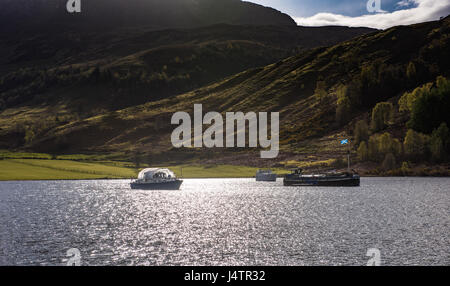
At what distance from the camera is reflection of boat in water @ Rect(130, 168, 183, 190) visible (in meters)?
167

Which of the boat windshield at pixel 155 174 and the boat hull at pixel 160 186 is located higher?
the boat windshield at pixel 155 174

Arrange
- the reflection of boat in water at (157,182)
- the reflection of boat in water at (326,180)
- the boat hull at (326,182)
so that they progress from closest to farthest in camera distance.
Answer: the reflection of boat in water at (157,182) → the boat hull at (326,182) → the reflection of boat in water at (326,180)

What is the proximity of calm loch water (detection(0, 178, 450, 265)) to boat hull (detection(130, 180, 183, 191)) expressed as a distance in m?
47.0

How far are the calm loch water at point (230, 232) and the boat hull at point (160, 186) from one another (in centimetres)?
4703

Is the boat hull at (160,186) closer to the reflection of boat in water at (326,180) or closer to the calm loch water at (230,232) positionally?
the reflection of boat in water at (326,180)

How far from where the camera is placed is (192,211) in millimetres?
98875

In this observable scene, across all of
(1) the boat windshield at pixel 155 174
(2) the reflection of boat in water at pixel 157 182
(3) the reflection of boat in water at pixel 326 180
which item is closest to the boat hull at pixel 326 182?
(3) the reflection of boat in water at pixel 326 180

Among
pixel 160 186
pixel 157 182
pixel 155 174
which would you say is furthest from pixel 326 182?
pixel 155 174

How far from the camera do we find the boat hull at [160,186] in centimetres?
16688

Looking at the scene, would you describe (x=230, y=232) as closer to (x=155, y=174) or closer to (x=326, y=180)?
(x=155, y=174)

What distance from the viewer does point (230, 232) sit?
6981cm

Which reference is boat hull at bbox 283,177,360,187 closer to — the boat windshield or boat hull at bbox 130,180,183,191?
boat hull at bbox 130,180,183,191
